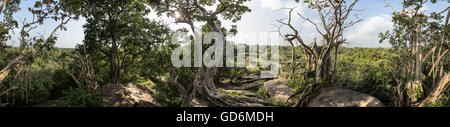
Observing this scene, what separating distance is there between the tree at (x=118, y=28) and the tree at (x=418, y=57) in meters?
9.54

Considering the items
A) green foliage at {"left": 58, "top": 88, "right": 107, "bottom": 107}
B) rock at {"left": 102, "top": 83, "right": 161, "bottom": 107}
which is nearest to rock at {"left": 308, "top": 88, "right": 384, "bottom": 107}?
rock at {"left": 102, "top": 83, "right": 161, "bottom": 107}

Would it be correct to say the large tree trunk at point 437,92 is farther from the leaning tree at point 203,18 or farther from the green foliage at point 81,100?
the green foliage at point 81,100

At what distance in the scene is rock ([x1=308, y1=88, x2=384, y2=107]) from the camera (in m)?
7.64

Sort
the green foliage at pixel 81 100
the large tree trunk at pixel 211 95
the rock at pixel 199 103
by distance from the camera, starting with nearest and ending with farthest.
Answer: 1. the green foliage at pixel 81 100
2. the large tree trunk at pixel 211 95
3. the rock at pixel 199 103

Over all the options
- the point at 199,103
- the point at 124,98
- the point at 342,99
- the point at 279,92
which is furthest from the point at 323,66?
the point at 124,98

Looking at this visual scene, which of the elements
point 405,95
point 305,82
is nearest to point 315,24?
point 305,82

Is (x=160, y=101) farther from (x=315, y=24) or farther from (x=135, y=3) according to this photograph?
(x=315, y=24)

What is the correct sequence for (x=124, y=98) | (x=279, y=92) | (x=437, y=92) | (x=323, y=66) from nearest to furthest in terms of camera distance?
1. (x=437, y=92)
2. (x=124, y=98)
3. (x=323, y=66)
4. (x=279, y=92)

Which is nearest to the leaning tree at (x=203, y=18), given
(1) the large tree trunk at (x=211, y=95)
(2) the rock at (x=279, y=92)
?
(1) the large tree trunk at (x=211, y=95)

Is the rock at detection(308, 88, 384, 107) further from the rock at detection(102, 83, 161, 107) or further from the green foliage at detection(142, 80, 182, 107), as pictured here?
the rock at detection(102, 83, 161, 107)

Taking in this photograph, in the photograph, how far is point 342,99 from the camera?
26.6 ft

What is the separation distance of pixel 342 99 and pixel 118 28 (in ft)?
34.0

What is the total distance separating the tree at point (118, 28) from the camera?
10453 mm

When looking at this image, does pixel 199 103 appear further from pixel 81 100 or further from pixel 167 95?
pixel 81 100
